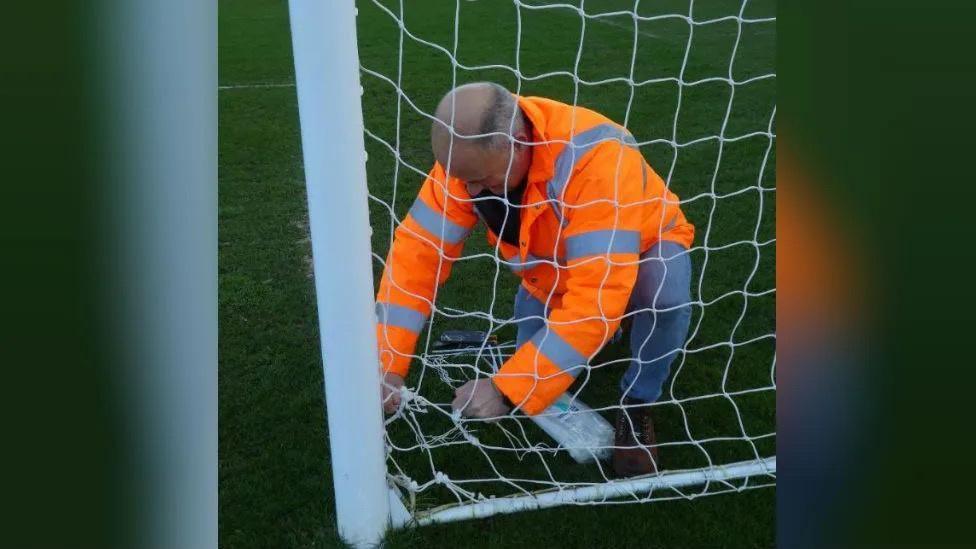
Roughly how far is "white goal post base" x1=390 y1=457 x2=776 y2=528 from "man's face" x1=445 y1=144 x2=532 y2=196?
75cm

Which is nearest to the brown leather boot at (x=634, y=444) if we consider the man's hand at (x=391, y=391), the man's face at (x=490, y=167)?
the man's hand at (x=391, y=391)

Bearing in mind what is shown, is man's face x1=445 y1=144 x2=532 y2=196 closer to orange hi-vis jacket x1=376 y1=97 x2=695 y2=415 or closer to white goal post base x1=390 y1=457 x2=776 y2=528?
orange hi-vis jacket x1=376 y1=97 x2=695 y2=415

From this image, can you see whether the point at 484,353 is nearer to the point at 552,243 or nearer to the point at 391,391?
the point at 552,243

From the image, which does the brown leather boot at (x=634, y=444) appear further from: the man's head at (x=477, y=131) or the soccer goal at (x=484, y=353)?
the man's head at (x=477, y=131)

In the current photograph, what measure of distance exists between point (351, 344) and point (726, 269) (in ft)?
6.57

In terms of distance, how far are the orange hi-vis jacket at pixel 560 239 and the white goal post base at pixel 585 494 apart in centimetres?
30

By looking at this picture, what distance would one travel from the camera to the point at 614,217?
1.91 metres

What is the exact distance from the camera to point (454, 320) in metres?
2.98

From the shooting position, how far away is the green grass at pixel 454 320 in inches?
77.7

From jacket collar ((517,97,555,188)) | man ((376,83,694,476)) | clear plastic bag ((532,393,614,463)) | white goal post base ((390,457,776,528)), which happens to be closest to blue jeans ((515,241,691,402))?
man ((376,83,694,476))

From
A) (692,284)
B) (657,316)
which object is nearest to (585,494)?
(657,316)

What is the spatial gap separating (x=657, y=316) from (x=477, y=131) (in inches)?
31.1
